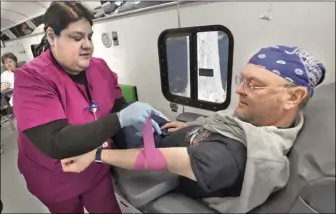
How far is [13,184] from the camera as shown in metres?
0.98

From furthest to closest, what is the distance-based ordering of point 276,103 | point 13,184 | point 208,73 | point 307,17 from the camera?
point 13,184 < point 208,73 < point 276,103 < point 307,17

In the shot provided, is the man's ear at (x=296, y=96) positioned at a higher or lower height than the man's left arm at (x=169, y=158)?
higher

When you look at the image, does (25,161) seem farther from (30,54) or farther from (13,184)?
(30,54)

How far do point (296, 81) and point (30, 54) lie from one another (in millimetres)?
745

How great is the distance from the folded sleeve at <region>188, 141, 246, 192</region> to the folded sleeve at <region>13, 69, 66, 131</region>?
0.36 metres

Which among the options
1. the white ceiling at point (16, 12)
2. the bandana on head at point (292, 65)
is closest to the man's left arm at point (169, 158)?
the bandana on head at point (292, 65)

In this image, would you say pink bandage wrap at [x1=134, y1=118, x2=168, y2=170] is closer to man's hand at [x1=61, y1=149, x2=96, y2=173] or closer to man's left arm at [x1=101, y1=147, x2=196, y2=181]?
man's left arm at [x1=101, y1=147, x2=196, y2=181]

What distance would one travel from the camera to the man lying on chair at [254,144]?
585 mm

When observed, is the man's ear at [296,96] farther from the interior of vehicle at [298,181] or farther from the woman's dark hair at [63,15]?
the woman's dark hair at [63,15]

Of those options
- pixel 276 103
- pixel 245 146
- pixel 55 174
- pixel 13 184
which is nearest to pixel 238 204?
pixel 245 146

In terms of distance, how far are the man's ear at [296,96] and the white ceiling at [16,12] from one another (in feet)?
2.51

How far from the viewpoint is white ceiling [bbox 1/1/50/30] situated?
28.1 inches

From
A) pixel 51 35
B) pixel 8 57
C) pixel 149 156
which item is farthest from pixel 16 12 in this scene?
pixel 149 156

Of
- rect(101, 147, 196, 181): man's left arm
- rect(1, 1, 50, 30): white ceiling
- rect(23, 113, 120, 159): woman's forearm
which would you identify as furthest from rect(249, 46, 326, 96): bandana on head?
rect(1, 1, 50, 30): white ceiling
